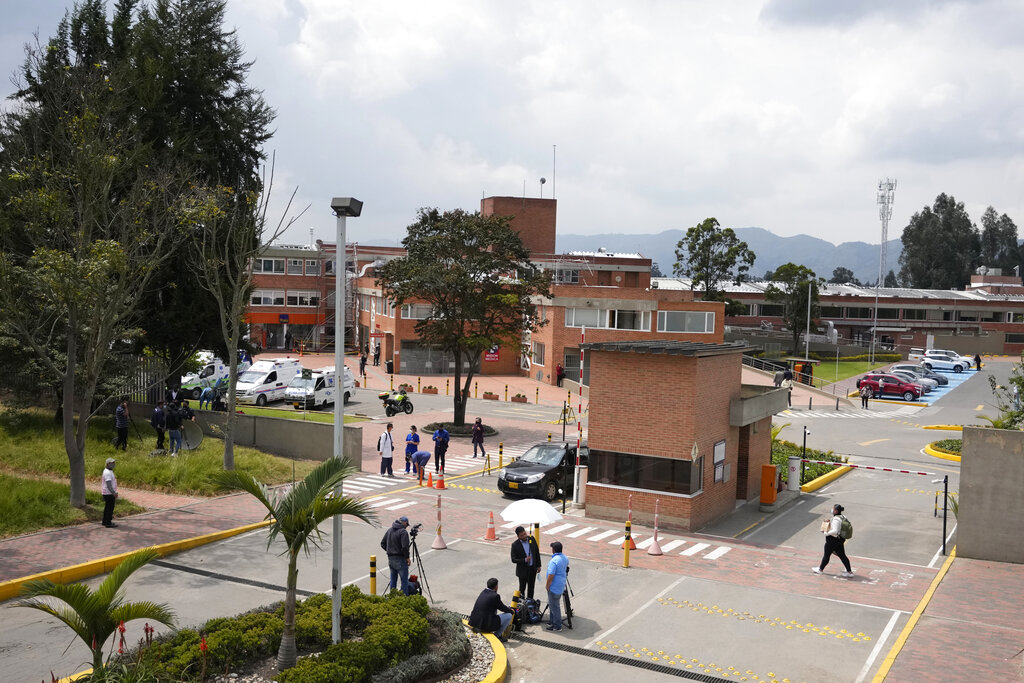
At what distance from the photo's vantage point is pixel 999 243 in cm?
14788

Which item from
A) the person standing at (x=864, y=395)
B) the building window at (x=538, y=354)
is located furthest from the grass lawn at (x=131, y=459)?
the person standing at (x=864, y=395)

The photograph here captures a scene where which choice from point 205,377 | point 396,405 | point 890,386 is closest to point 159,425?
point 396,405

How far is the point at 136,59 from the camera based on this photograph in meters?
30.8

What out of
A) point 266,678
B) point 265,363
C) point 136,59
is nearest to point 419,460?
point 266,678

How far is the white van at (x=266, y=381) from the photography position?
42.8m

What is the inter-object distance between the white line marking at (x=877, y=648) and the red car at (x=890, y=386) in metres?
42.6

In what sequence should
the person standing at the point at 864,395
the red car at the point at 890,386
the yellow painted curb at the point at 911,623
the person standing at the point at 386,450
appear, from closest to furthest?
the yellow painted curb at the point at 911,623 < the person standing at the point at 386,450 < the person standing at the point at 864,395 < the red car at the point at 890,386

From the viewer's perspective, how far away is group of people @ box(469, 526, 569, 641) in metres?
12.9

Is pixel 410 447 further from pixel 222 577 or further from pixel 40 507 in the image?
pixel 222 577

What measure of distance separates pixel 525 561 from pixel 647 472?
7.59m

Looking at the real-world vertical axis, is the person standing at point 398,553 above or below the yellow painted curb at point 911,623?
above

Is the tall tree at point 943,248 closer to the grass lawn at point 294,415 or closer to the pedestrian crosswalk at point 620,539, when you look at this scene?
the grass lawn at point 294,415

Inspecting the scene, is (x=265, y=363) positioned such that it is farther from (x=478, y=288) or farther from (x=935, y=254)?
(x=935, y=254)

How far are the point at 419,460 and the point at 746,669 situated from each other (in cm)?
1458
